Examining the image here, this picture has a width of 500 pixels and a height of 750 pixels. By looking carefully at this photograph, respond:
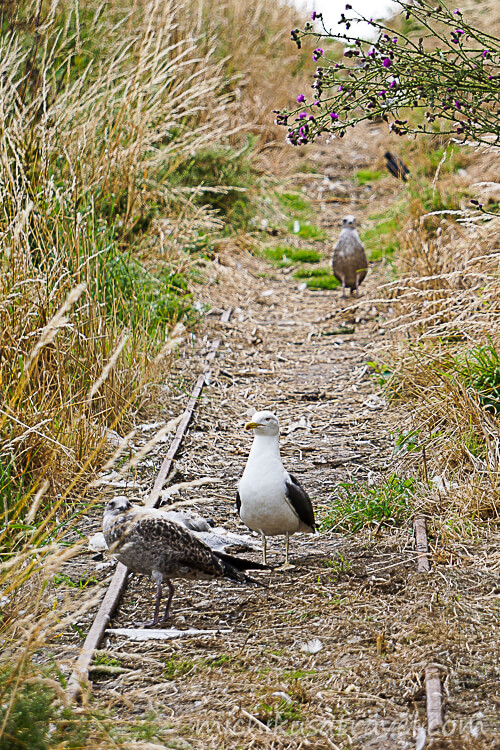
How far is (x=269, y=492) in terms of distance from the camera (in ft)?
12.8

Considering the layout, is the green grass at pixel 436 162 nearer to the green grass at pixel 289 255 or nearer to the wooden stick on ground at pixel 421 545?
the green grass at pixel 289 255

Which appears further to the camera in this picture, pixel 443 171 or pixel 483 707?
pixel 443 171

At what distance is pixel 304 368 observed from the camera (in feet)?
24.2

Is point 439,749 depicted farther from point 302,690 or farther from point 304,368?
point 304,368

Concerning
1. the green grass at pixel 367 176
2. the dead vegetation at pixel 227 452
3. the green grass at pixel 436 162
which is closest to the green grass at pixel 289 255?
the dead vegetation at pixel 227 452

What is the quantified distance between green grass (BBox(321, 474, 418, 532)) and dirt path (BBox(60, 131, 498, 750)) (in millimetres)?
85

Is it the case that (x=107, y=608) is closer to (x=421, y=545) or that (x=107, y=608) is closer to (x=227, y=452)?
(x=421, y=545)

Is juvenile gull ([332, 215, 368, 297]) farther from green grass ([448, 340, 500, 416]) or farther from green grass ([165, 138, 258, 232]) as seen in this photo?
green grass ([448, 340, 500, 416])

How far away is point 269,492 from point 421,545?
786 millimetres

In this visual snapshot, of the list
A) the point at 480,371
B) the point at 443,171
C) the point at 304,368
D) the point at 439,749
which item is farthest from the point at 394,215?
the point at 439,749

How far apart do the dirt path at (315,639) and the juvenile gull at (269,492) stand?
0.23m

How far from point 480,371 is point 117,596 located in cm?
262

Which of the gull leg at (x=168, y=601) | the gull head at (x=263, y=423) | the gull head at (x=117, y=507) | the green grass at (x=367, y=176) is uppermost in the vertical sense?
the gull head at (x=263, y=423)

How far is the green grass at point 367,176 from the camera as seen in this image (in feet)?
47.4
